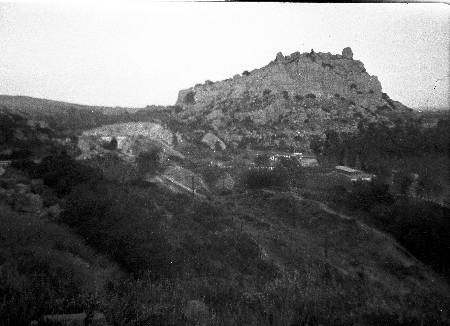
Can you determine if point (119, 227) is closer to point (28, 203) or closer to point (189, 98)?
point (28, 203)

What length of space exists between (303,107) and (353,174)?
339cm

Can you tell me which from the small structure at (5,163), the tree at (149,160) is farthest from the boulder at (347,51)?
the small structure at (5,163)

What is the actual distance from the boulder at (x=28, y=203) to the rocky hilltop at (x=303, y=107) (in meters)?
7.90

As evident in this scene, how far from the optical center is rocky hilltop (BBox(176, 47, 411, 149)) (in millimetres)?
13625

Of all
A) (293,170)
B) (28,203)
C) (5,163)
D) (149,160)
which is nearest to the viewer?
(28,203)

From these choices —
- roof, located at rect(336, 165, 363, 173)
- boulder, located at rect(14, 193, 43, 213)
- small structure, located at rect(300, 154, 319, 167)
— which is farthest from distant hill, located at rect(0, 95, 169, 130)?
roof, located at rect(336, 165, 363, 173)

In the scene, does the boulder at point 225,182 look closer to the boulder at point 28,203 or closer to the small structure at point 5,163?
the boulder at point 28,203

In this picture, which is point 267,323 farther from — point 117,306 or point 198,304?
point 117,306

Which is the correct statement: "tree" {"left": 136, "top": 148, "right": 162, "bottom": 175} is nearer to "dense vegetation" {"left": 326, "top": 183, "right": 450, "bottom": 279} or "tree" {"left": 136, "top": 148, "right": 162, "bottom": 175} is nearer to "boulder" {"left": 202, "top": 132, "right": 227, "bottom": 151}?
"boulder" {"left": 202, "top": 132, "right": 227, "bottom": 151}

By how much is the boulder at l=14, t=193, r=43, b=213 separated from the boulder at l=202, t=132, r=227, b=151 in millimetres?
7141

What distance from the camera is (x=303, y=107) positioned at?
14.6 metres

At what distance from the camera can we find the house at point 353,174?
14443 mm

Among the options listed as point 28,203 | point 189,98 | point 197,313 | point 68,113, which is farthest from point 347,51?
point 189,98

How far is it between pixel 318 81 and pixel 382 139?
216 inches
